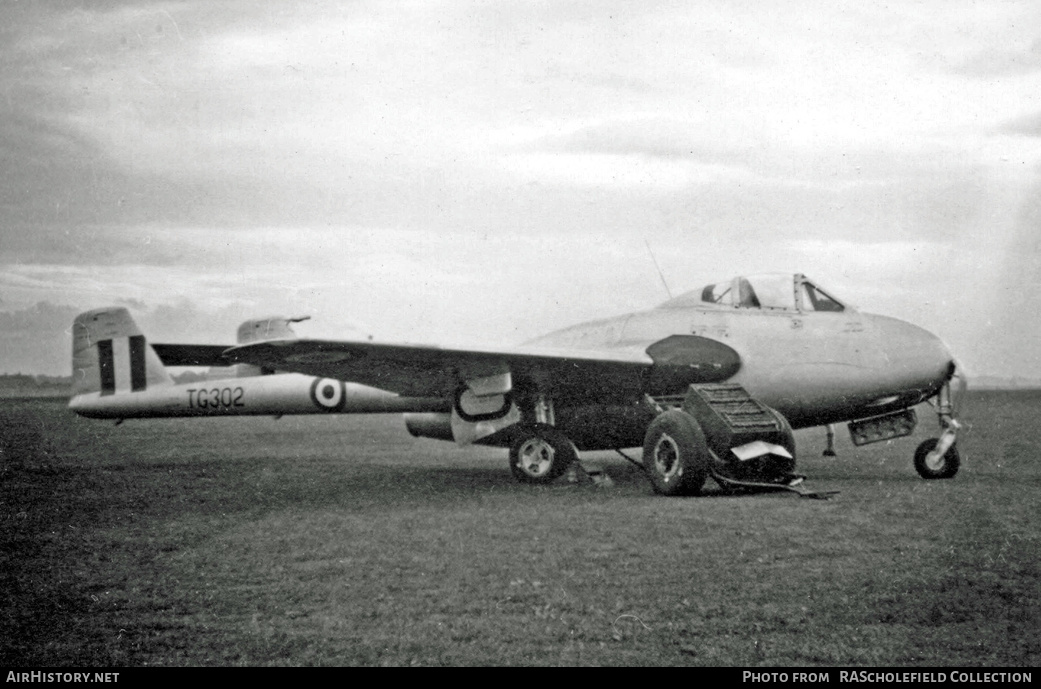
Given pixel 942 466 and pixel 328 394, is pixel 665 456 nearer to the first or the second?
pixel 942 466

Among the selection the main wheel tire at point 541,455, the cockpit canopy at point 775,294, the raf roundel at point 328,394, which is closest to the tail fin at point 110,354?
the raf roundel at point 328,394

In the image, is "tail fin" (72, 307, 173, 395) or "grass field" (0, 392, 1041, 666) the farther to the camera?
"tail fin" (72, 307, 173, 395)

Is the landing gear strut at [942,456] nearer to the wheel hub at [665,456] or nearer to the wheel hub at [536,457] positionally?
the wheel hub at [665,456]

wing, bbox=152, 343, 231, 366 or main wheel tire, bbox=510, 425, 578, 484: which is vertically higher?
wing, bbox=152, 343, 231, 366

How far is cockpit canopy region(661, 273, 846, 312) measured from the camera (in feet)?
34.5

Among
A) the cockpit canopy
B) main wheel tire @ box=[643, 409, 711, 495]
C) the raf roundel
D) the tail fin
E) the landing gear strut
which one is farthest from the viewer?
the tail fin

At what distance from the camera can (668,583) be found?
4719 millimetres

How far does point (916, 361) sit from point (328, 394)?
8.98 m

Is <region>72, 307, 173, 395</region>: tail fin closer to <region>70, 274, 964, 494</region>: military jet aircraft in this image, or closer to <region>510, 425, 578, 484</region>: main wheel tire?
<region>70, 274, 964, 494</region>: military jet aircraft

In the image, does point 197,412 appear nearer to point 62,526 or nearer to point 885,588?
point 62,526

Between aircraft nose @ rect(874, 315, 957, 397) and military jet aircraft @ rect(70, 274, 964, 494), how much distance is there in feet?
0.05

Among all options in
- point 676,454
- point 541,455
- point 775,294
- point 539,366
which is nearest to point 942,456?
point 775,294

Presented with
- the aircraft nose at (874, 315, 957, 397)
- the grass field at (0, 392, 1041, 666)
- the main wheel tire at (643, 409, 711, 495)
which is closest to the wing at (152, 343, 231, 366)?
the grass field at (0, 392, 1041, 666)

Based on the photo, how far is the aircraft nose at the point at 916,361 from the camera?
9.81m
